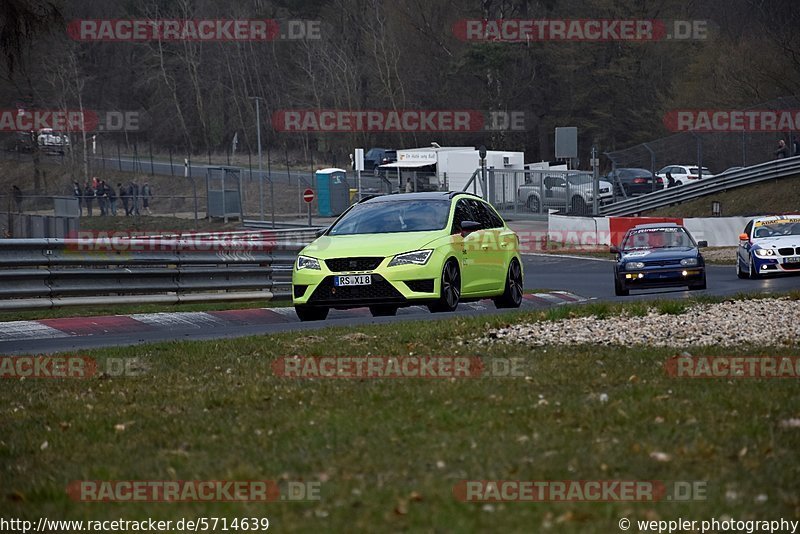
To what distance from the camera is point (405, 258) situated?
14.8 metres

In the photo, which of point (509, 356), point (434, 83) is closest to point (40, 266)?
point (509, 356)

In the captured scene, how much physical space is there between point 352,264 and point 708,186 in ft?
117

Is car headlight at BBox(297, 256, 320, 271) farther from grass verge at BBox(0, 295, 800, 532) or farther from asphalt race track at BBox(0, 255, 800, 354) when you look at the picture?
grass verge at BBox(0, 295, 800, 532)

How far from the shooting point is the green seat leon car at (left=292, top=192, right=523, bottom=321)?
1480 centimetres

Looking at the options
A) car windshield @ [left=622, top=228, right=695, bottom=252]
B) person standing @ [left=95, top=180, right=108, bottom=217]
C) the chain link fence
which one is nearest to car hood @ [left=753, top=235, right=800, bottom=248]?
car windshield @ [left=622, top=228, right=695, bottom=252]

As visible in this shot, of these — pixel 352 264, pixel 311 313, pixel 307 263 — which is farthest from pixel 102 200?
pixel 352 264

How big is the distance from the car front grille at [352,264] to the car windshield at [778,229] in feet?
47.3

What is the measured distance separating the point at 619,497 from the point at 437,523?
2.82 feet

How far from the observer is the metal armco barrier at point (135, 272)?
16578mm

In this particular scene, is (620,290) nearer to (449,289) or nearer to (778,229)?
(778,229)

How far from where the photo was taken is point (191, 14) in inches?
3332

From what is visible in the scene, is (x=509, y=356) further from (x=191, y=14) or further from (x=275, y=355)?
(x=191, y=14)

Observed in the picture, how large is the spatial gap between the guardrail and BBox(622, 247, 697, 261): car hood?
24152mm

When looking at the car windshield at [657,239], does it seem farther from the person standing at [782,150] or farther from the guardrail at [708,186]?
the person standing at [782,150]
